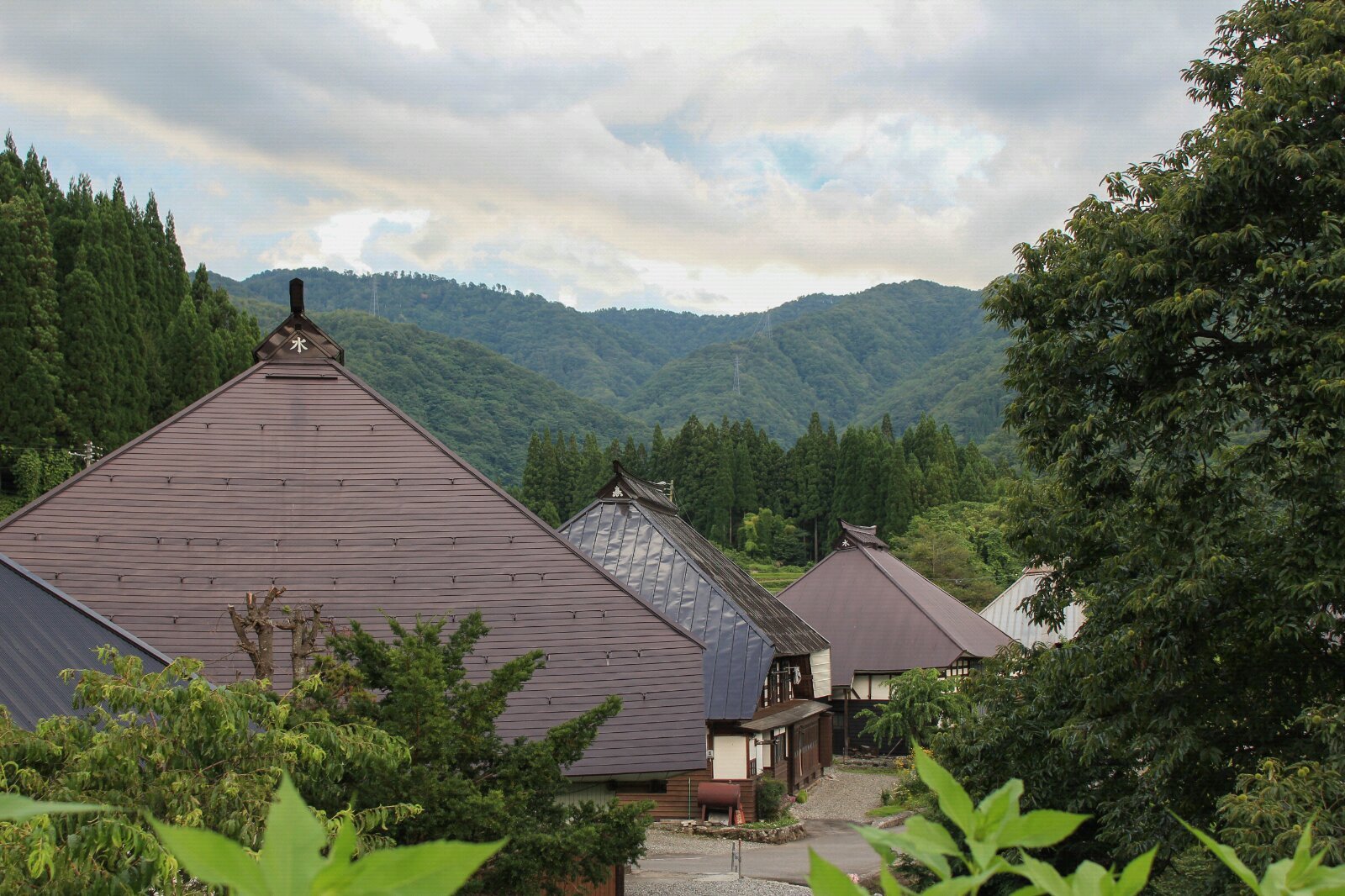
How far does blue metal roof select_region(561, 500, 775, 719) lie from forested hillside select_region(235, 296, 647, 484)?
259ft

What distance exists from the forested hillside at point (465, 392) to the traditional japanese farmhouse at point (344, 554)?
91.9 metres

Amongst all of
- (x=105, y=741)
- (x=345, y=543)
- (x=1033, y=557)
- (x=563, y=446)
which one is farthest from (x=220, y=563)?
(x=563, y=446)

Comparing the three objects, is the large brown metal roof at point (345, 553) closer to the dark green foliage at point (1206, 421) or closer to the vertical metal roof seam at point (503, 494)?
the vertical metal roof seam at point (503, 494)

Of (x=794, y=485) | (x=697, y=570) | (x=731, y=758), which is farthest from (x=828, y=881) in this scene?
(x=794, y=485)

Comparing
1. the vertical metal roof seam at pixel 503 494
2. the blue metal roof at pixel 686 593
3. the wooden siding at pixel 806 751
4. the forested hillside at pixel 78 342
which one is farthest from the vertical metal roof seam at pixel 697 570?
the forested hillside at pixel 78 342

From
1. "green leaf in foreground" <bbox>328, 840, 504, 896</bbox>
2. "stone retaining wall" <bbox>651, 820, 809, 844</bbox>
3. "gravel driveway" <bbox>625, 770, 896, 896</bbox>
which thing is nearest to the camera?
"green leaf in foreground" <bbox>328, 840, 504, 896</bbox>

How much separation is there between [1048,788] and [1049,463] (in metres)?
3.83

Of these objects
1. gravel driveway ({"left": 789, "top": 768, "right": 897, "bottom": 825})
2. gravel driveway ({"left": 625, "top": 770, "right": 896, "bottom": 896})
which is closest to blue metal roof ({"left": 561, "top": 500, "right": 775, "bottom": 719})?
gravel driveway ({"left": 625, "top": 770, "right": 896, "bottom": 896})

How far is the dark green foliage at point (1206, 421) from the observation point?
1059 cm

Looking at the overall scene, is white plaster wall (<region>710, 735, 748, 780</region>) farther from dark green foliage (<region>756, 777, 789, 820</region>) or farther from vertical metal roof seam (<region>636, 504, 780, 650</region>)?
vertical metal roof seam (<region>636, 504, 780, 650</region>)

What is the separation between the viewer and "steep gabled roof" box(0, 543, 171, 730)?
31.3 feet

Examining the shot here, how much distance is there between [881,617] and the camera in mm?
39812

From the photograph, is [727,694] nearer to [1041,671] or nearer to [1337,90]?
[1041,671]

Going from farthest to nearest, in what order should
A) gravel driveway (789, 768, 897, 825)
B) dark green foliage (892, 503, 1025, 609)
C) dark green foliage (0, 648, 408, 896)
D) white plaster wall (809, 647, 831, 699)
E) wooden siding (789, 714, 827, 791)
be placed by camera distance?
dark green foliage (892, 503, 1025, 609) → white plaster wall (809, 647, 831, 699) → wooden siding (789, 714, 827, 791) → gravel driveway (789, 768, 897, 825) → dark green foliage (0, 648, 408, 896)
